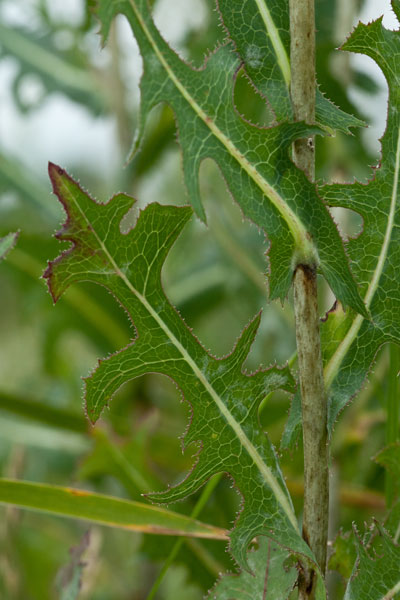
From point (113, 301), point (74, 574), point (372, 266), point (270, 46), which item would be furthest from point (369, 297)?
point (113, 301)

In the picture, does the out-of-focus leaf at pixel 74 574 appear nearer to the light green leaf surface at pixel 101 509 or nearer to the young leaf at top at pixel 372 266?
the light green leaf surface at pixel 101 509

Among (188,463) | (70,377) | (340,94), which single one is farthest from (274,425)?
(70,377)

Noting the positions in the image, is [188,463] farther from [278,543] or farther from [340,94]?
[278,543]

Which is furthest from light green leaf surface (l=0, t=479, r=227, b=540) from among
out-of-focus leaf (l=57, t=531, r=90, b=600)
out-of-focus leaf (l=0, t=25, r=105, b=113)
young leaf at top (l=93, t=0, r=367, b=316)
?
out-of-focus leaf (l=0, t=25, r=105, b=113)

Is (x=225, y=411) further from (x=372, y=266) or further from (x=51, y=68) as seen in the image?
(x=51, y=68)

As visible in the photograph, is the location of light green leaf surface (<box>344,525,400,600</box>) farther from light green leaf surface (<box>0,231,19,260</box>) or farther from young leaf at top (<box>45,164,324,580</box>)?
light green leaf surface (<box>0,231,19,260</box>)

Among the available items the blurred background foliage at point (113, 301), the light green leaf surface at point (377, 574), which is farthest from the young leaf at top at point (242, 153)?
the blurred background foliage at point (113, 301)
